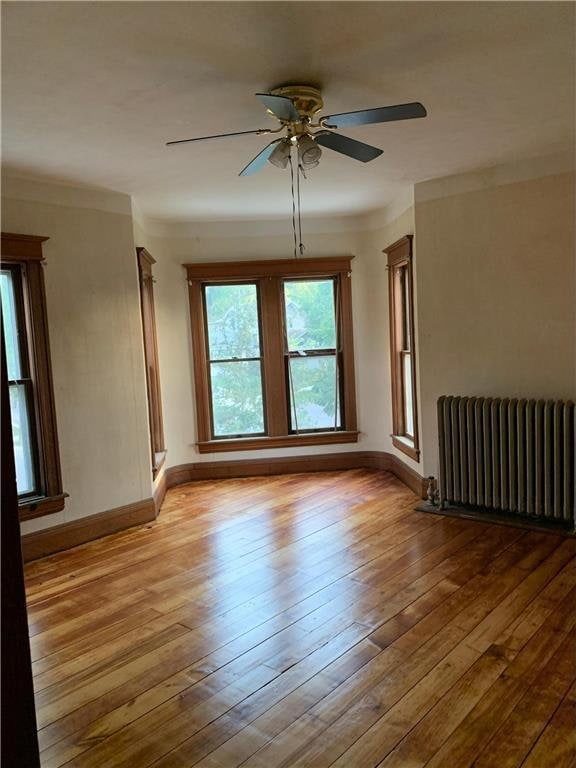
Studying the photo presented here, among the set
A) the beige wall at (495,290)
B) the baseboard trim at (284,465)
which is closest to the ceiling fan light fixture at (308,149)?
the beige wall at (495,290)

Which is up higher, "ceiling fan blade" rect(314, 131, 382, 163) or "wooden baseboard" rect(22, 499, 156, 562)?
"ceiling fan blade" rect(314, 131, 382, 163)

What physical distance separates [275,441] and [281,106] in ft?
12.9

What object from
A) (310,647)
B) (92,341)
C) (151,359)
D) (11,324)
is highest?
(11,324)

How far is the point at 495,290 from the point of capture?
13.6 feet

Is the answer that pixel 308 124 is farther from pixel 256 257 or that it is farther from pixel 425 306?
pixel 256 257

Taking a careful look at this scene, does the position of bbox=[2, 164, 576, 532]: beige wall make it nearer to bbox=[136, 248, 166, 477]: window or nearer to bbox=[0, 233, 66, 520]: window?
bbox=[0, 233, 66, 520]: window

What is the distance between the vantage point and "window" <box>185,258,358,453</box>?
566 cm

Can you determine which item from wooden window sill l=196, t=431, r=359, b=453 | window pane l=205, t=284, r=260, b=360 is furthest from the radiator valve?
window pane l=205, t=284, r=260, b=360

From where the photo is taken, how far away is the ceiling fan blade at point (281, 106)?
215cm

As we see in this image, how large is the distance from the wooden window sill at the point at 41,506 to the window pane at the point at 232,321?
2267 mm

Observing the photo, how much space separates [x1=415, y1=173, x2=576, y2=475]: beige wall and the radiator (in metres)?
0.23

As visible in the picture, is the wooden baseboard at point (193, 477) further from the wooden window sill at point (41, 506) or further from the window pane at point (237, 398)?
the window pane at point (237, 398)

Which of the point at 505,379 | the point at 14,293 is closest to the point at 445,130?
the point at 505,379

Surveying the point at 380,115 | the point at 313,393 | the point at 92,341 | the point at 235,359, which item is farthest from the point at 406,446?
the point at 380,115
